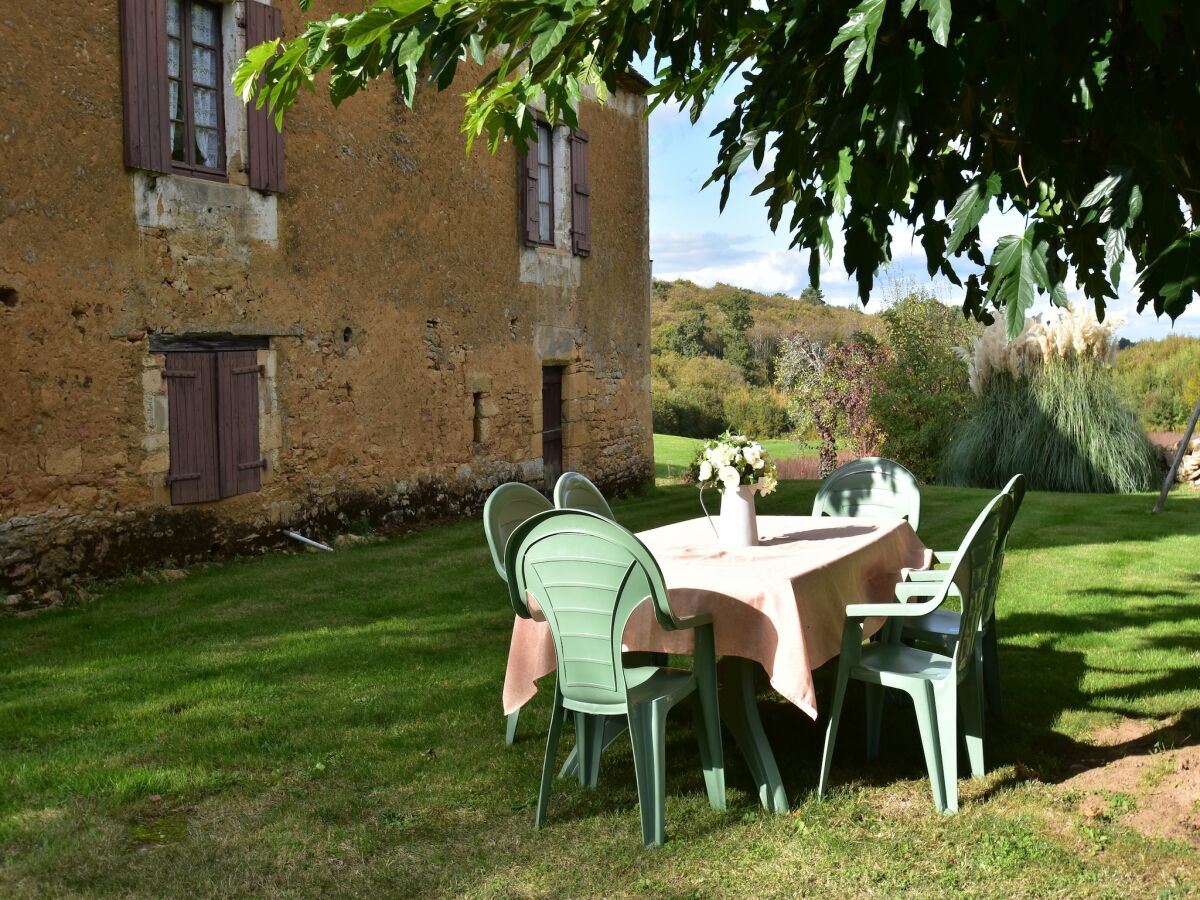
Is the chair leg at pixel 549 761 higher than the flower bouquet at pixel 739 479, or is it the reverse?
the flower bouquet at pixel 739 479

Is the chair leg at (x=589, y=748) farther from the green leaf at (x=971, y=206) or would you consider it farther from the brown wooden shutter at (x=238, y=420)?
the brown wooden shutter at (x=238, y=420)

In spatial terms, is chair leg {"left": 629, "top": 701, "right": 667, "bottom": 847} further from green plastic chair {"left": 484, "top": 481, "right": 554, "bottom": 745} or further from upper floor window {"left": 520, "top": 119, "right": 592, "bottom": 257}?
Result: upper floor window {"left": 520, "top": 119, "right": 592, "bottom": 257}

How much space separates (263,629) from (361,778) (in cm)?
253

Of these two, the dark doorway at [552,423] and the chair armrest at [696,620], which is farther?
the dark doorway at [552,423]

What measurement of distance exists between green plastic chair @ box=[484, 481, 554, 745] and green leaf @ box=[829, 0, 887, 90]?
2.22 meters

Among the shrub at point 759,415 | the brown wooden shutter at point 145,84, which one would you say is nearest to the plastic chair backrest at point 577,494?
the brown wooden shutter at point 145,84

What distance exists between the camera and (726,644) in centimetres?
344

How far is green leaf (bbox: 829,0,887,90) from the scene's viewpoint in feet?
7.59

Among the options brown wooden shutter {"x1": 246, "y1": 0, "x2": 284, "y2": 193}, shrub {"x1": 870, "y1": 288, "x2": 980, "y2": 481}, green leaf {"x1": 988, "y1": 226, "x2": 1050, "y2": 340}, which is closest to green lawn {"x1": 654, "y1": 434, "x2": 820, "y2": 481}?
shrub {"x1": 870, "y1": 288, "x2": 980, "y2": 481}

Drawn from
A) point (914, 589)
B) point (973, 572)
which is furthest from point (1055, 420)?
point (973, 572)

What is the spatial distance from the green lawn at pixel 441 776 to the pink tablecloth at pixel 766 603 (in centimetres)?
44

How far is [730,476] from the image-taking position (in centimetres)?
410

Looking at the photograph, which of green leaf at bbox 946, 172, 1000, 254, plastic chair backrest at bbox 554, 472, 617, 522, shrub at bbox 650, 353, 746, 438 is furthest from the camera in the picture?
shrub at bbox 650, 353, 746, 438

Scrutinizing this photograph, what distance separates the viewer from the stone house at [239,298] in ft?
22.9
